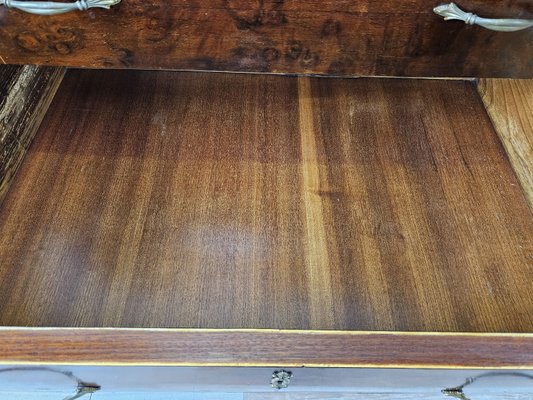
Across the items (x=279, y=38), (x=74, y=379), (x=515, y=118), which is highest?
(x=279, y=38)

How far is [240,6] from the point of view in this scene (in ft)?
1.58

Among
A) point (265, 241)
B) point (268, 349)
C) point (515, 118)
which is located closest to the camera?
point (268, 349)

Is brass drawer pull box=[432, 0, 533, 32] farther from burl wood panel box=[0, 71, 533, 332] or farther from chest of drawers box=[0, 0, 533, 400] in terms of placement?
burl wood panel box=[0, 71, 533, 332]

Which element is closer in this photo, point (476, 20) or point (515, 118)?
point (476, 20)

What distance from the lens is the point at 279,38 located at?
52cm

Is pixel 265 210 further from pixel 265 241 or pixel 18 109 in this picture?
pixel 18 109

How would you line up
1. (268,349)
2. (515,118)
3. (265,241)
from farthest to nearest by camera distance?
(515,118), (265,241), (268,349)

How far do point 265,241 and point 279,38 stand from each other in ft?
0.72

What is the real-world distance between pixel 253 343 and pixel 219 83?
1.35ft

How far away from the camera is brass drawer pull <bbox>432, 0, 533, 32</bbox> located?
0.47m

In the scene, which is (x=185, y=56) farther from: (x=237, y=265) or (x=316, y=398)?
(x=316, y=398)

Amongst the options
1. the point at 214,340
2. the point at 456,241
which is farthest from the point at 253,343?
the point at 456,241

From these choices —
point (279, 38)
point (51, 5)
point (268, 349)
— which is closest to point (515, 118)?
point (279, 38)

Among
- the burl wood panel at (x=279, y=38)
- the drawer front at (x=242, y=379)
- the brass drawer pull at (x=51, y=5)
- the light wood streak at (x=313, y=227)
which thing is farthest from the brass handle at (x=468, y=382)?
the brass drawer pull at (x=51, y=5)
